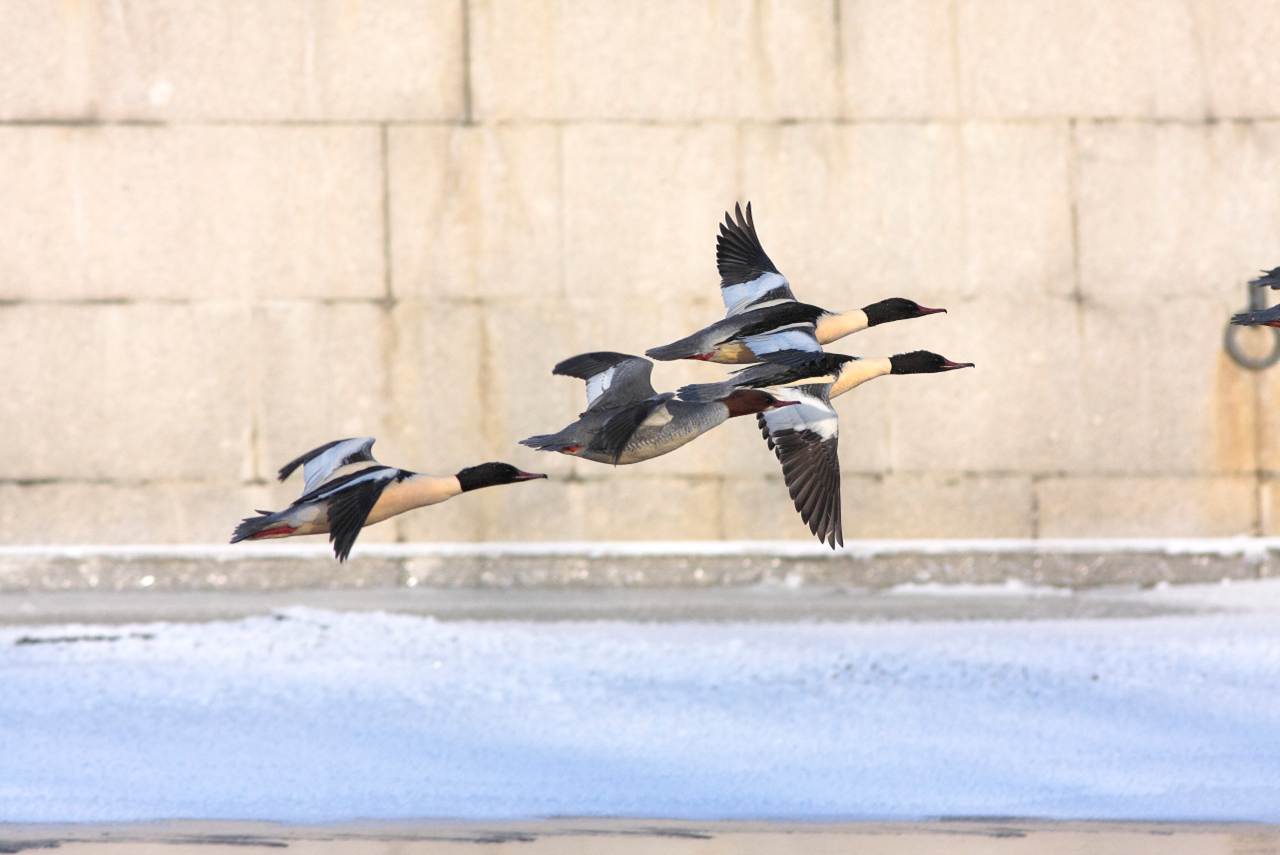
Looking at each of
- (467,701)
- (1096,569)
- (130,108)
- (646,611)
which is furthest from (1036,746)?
(130,108)

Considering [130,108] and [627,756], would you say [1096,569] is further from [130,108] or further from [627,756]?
[130,108]

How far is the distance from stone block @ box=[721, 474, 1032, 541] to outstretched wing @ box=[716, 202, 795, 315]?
5.59 meters

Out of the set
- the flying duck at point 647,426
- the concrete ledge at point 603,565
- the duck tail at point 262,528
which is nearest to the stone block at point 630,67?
the concrete ledge at point 603,565

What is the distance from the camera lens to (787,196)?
54.6ft

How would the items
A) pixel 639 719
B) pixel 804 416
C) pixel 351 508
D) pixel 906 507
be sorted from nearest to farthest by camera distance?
pixel 351 508
pixel 804 416
pixel 639 719
pixel 906 507

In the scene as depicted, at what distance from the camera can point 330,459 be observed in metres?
8.68

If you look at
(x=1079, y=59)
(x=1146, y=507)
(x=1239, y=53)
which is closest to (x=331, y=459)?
(x=1146, y=507)

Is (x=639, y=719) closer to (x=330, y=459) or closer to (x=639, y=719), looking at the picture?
(x=639, y=719)

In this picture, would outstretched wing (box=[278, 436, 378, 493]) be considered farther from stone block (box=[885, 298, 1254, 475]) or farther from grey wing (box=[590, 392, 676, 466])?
stone block (box=[885, 298, 1254, 475])

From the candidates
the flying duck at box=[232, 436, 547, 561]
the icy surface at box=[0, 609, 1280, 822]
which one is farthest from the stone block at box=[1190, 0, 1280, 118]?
the flying duck at box=[232, 436, 547, 561]

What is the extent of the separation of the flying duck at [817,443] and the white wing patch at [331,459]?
184cm

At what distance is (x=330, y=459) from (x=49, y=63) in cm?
926

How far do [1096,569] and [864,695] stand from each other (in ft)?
16.8

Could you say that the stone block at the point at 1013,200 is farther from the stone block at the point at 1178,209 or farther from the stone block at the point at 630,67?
the stone block at the point at 630,67
